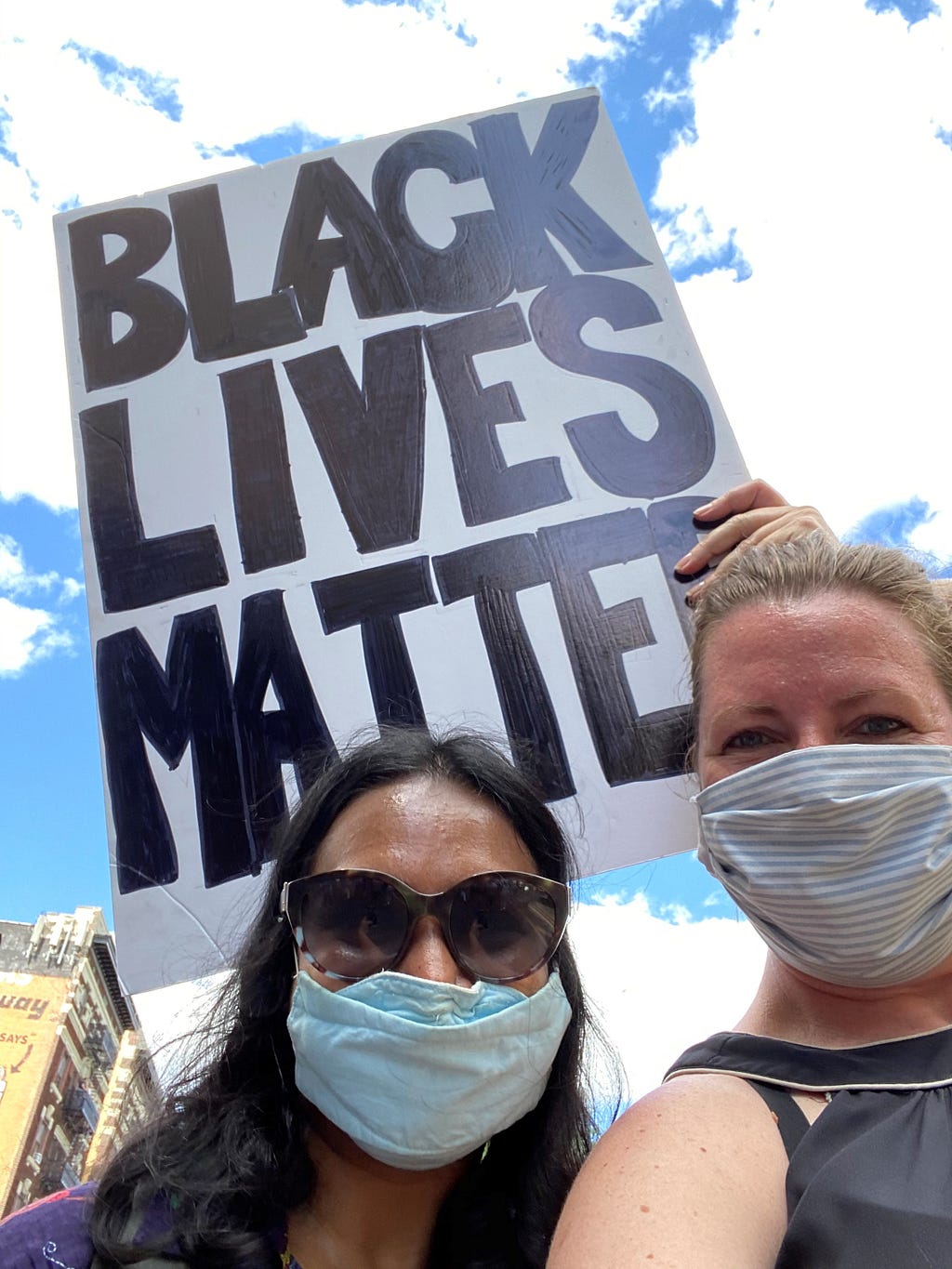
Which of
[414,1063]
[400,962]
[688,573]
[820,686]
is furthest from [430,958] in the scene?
[688,573]

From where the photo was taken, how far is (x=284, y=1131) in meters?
1.56

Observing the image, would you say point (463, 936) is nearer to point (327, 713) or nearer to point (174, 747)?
point (327, 713)

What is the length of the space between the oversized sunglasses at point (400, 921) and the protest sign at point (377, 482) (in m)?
0.48

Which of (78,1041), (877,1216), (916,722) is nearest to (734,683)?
(916,722)

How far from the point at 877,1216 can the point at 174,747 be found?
5.78 feet

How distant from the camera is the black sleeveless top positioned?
3.22 ft

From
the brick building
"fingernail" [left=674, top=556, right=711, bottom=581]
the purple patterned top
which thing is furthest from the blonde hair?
the brick building

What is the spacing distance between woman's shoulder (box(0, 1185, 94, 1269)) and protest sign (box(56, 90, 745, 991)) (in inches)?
26.3

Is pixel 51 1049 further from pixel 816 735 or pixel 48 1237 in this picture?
pixel 816 735

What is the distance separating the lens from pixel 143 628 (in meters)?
2.35

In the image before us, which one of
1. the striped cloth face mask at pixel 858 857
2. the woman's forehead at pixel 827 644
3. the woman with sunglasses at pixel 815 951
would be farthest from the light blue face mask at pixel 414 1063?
the woman's forehead at pixel 827 644

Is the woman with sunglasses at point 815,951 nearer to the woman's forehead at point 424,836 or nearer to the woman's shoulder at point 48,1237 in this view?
the woman's forehead at point 424,836

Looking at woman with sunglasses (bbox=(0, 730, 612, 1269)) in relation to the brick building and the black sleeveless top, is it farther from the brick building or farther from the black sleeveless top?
the brick building

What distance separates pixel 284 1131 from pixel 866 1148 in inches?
38.3
